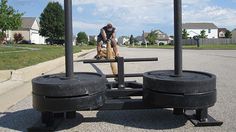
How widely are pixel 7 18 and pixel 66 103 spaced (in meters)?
52.0

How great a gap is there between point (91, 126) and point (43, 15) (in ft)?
304

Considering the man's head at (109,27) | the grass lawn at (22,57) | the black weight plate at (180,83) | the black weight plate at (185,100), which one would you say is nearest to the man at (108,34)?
the man's head at (109,27)

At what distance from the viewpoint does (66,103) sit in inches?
198

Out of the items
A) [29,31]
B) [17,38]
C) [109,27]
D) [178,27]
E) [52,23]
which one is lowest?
→ [178,27]

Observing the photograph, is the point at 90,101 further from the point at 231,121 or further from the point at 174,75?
the point at 231,121

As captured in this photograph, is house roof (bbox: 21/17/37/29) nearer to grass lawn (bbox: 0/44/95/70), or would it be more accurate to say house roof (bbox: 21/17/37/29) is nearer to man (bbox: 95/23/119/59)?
grass lawn (bbox: 0/44/95/70)

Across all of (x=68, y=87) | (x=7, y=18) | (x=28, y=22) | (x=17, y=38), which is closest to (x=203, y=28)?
(x=28, y=22)

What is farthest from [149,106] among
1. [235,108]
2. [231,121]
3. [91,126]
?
[235,108]

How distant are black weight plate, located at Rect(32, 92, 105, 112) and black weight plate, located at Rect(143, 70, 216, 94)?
84 cm

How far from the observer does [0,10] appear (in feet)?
178

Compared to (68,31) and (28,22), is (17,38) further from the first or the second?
(68,31)

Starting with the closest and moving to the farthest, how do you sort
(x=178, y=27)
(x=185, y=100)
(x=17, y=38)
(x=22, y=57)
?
1. (x=185, y=100)
2. (x=178, y=27)
3. (x=22, y=57)
4. (x=17, y=38)

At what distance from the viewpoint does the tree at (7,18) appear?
53250mm

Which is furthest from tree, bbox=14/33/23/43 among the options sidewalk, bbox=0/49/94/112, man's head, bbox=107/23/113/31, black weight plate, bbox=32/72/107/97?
black weight plate, bbox=32/72/107/97
